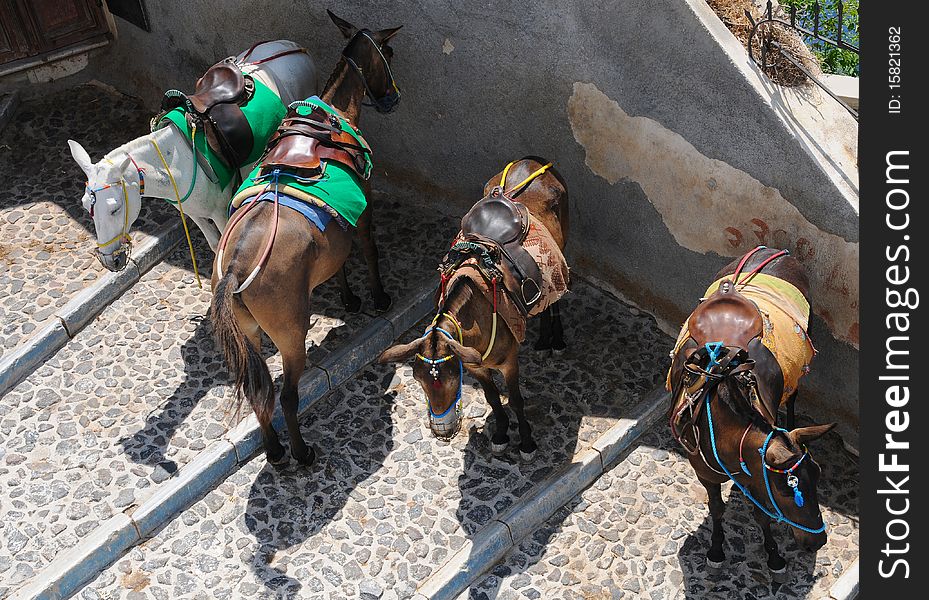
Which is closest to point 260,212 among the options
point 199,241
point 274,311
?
point 274,311

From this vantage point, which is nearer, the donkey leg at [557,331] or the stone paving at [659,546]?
the stone paving at [659,546]

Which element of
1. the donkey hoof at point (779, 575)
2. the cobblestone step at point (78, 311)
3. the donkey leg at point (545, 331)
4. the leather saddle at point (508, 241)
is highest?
the leather saddle at point (508, 241)

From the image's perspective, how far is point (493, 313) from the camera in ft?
24.6

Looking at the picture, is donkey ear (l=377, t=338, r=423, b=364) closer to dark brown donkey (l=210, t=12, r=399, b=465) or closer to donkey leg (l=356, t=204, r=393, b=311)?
dark brown donkey (l=210, t=12, r=399, b=465)

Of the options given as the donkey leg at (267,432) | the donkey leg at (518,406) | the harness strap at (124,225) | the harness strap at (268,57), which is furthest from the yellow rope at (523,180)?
the harness strap at (124,225)

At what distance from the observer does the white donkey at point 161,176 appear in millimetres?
8023

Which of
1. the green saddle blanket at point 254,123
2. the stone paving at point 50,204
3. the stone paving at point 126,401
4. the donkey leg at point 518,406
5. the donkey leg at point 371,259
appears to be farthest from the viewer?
the stone paving at point 50,204

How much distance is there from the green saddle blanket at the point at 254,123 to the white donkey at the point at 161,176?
72mm

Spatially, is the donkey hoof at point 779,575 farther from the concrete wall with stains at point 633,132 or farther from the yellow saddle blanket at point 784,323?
the concrete wall with stains at point 633,132

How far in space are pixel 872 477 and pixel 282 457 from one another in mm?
4128

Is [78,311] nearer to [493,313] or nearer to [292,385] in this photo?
[292,385]

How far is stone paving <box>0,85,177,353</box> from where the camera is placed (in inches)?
368

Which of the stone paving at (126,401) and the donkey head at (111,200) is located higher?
the donkey head at (111,200)

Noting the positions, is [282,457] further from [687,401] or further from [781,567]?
[781,567]
